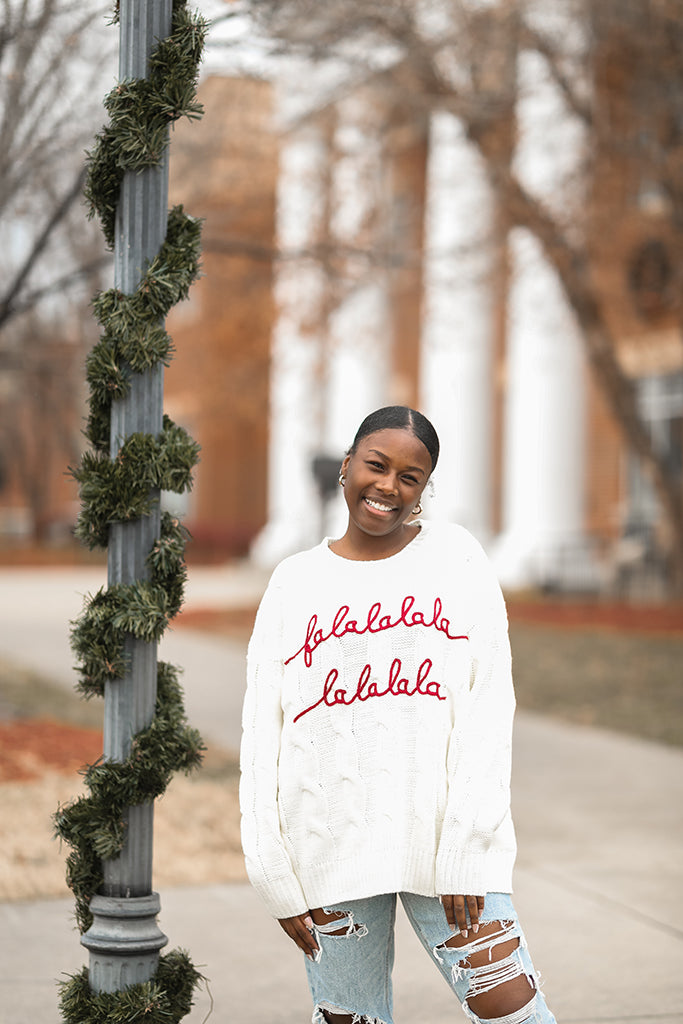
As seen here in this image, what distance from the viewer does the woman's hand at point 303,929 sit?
9.03 ft

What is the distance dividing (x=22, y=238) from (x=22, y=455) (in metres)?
29.8

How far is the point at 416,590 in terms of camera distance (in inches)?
109

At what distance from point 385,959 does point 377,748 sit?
0.45 metres

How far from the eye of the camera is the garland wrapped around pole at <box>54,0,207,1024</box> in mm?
3299

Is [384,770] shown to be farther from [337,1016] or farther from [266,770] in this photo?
[337,1016]

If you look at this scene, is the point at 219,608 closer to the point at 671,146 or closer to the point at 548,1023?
the point at 671,146

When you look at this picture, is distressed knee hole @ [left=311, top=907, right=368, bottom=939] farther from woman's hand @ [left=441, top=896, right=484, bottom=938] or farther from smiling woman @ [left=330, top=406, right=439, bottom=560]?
smiling woman @ [left=330, top=406, right=439, bottom=560]

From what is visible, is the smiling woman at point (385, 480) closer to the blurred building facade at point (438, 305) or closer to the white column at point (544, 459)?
the blurred building facade at point (438, 305)

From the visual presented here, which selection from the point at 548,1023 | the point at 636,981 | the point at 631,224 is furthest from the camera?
the point at 631,224

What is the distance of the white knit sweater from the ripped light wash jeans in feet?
0.21

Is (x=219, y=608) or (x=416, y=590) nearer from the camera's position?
(x=416, y=590)

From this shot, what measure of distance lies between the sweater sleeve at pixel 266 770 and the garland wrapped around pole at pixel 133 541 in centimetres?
54

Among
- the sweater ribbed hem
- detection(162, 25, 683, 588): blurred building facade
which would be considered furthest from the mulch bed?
the sweater ribbed hem

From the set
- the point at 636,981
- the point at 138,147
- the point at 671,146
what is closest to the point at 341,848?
the point at 138,147
